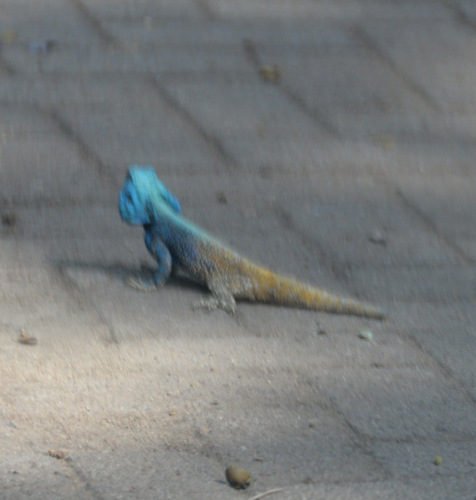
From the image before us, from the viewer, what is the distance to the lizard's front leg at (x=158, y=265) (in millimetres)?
3674

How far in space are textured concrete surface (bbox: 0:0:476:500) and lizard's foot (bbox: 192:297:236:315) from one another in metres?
0.05

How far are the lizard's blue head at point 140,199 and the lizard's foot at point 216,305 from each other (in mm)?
356

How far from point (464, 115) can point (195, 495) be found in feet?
12.4

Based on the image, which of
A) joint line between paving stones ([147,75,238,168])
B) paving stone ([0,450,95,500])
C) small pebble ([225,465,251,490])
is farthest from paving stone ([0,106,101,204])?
small pebble ([225,465,251,490])

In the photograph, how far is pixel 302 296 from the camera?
12.0 ft

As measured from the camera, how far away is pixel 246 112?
530 centimetres

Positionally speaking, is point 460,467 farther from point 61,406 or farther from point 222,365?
point 61,406

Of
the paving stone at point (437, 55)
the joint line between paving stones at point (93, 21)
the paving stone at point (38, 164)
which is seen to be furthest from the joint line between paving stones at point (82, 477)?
the paving stone at point (437, 55)

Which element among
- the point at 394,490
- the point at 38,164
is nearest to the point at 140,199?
the point at 38,164

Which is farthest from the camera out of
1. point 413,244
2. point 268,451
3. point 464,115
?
point 464,115

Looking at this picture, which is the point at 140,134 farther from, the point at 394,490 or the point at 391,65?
the point at 394,490

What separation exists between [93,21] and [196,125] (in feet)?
4.34

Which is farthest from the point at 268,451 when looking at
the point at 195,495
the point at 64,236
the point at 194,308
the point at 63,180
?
the point at 63,180

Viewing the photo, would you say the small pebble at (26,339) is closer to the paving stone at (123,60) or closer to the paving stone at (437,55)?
the paving stone at (123,60)
